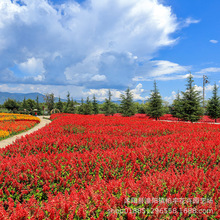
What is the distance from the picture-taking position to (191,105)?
2306cm

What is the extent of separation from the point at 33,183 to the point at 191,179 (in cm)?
310

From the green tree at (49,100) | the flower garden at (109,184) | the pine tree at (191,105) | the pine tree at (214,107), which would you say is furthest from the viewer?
the green tree at (49,100)

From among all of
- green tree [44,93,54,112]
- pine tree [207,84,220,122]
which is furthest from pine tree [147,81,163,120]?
green tree [44,93,54,112]

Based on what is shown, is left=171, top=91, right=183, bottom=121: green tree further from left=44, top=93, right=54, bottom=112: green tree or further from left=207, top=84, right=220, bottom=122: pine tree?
left=44, top=93, right=54, bottom=112: green tree

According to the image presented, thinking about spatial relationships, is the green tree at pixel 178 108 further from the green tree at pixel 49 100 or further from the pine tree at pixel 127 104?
the green tree at pixel 49 100

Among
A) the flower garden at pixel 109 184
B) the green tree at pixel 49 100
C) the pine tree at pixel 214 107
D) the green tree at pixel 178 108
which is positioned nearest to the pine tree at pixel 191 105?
the green tree at pixel 178 108

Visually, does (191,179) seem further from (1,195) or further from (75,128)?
(75,128)

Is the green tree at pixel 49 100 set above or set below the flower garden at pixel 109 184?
above

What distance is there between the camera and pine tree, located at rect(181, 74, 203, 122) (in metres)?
22.4

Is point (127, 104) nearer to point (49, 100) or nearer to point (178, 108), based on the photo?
point (178, 108)

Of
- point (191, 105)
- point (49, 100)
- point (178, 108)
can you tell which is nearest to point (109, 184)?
point (191, 105)

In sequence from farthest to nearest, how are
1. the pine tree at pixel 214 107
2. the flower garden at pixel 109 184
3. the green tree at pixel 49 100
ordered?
the green tree at pixel 49 100
the pine tree at pixel 214 107
the flower garden at pixel 109 184

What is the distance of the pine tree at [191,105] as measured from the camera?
22.4 meters

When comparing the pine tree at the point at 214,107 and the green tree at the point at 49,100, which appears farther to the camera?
the green tree at the point at 49,100
